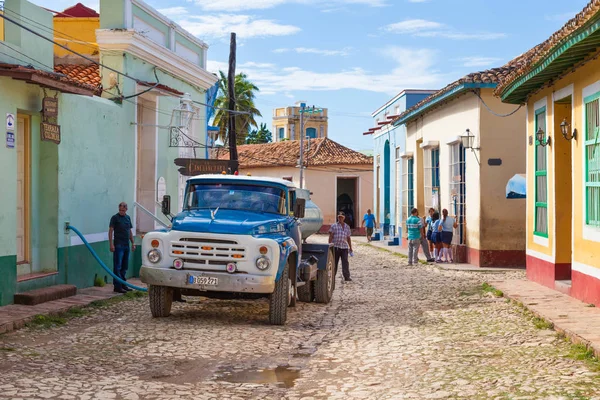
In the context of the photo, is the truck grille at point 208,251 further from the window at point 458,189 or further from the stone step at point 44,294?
the window at point 458,189

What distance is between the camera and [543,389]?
6969mm

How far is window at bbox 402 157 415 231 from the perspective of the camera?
102 ft

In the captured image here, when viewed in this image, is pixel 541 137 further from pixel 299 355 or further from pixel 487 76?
pixel 299 355

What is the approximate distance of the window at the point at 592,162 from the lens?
1170 cm

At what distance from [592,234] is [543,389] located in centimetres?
537

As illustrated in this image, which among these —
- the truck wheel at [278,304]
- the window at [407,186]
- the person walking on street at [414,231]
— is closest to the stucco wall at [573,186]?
the truck wheel at [278,304]

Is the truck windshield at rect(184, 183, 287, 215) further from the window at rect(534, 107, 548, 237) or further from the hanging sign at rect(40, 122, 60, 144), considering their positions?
the window at rect(534, 107, 548, 237)

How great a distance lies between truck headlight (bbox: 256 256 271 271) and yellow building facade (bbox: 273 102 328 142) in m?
69.0

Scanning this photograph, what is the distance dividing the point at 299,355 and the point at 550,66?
266 inches

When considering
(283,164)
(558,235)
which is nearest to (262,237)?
(558,235)

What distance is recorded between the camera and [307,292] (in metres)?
13.7

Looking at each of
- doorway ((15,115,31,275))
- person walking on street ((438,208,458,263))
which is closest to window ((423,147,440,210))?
person walking on street ((438,208,458,263))

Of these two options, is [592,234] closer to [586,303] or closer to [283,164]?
[586,303]

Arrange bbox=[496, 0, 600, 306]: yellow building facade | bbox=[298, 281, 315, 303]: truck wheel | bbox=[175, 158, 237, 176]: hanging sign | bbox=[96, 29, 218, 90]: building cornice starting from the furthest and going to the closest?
bbox=[175, 158, 237, 176]: hanging sign
bbox=[96, 29, 218, 90]: building cornice
bbox=[298, 281, 315, 303]: truck wheel
bbox=[496, 0, 600, 306]: yellow building facade
